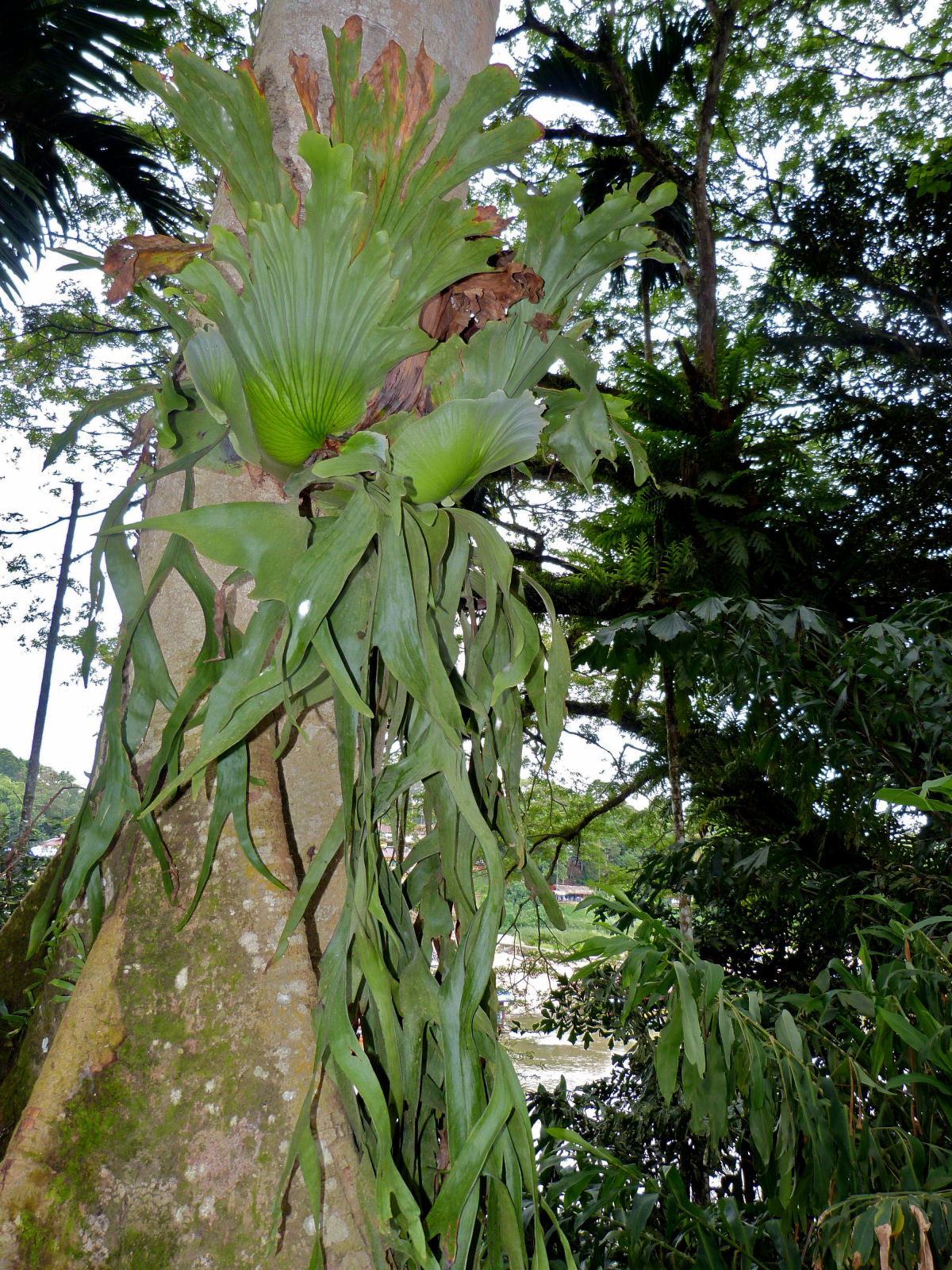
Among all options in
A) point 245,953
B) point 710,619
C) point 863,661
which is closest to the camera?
point 245,953

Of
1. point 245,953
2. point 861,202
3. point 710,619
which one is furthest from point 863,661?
point 861,202

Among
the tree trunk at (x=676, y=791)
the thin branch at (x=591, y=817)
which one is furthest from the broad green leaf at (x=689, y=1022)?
the thin branch at (x=591, y=817)

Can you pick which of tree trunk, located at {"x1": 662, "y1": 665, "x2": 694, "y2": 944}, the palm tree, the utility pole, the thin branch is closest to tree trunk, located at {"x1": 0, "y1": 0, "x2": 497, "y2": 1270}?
the utility pole

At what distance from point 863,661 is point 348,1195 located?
1479 mm

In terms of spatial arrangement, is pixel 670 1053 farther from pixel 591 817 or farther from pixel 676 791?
pixel 591 817

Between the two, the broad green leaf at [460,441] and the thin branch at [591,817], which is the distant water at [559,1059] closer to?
the thin branch at [591,817]

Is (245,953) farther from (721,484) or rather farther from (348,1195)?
(721,484)

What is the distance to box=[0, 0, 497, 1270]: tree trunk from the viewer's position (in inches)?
19.1

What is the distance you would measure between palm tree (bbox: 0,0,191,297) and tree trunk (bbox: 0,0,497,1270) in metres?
2.78

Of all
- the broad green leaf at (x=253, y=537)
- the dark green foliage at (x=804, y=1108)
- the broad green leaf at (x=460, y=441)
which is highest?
the broad green leaf at (x=460, y=441)

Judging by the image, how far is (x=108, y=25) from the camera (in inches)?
97.0

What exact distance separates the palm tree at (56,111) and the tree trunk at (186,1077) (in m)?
2.78

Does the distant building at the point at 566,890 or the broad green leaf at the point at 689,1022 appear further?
the distant building at the point at 566,890

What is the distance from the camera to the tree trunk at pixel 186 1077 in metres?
0.49
